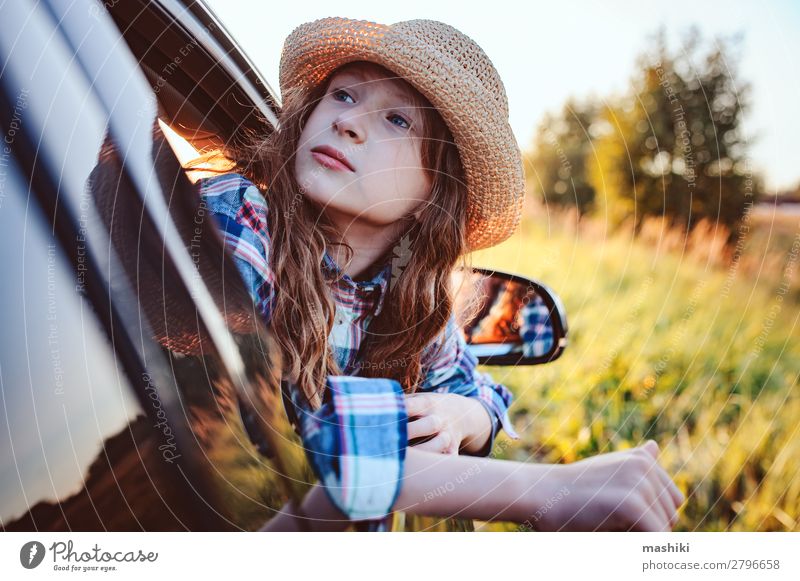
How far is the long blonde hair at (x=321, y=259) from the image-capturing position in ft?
2.67

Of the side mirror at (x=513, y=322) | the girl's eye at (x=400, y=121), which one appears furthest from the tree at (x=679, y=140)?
the girl's eye at (x=400, y=121)

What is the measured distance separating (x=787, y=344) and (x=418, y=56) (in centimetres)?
95

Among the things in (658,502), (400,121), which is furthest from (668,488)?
(400,121)

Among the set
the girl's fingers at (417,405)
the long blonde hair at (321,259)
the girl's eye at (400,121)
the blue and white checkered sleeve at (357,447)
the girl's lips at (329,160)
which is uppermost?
the girl's eye at (400,121)

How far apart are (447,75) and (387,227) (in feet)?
0.77

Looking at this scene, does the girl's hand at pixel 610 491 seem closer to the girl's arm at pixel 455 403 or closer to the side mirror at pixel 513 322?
the girl's arm at pixel 455 403

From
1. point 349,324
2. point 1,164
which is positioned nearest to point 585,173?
point 349,324

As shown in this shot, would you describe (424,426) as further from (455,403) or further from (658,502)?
(658,502)

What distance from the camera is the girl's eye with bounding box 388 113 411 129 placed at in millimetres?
838

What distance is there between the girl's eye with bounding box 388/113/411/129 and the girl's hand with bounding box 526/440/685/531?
0.46 meters

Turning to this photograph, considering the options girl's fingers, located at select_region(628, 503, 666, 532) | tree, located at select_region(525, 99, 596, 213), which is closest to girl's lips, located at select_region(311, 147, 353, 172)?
tree, located at select_region(525, 99, 596, 213)

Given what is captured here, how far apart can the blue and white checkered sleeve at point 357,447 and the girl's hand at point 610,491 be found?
0.62 feet

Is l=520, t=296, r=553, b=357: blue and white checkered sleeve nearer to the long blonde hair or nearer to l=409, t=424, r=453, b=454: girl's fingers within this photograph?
the long blonde hair
